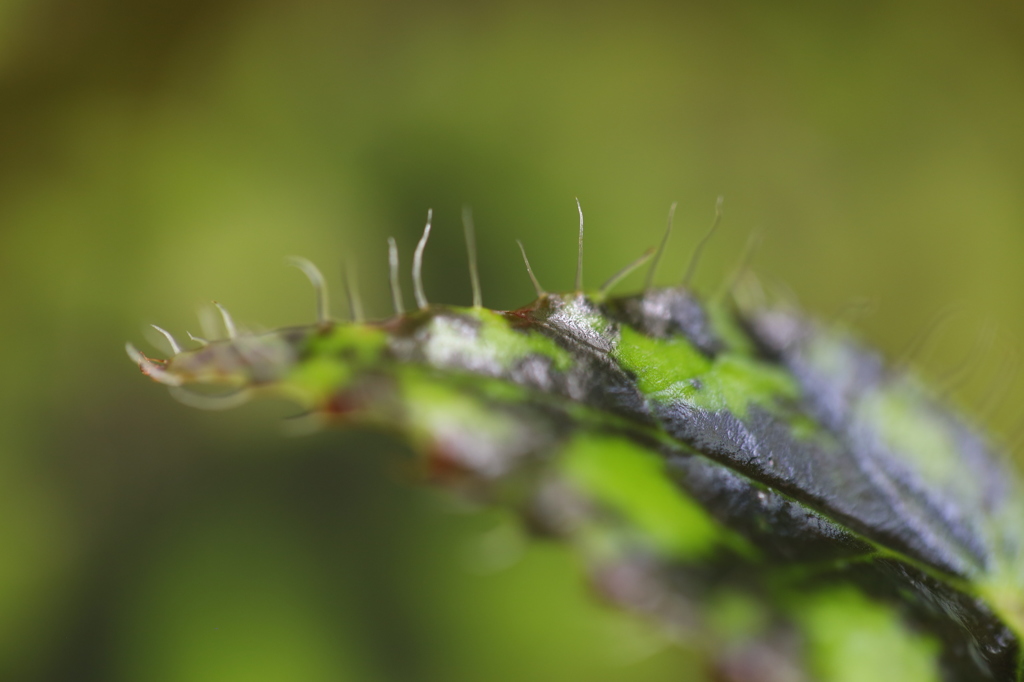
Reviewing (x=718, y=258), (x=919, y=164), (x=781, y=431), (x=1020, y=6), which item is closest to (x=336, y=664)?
(x=781, y=431)

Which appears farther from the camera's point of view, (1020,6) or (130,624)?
(1020,6)

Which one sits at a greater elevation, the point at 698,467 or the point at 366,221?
the point at 698,467

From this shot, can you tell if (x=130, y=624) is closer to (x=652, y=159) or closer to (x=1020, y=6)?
(x=652, y=159)

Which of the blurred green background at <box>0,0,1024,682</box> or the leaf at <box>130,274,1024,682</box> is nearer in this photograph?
the leaf at <box>130,274,1024,682</box>

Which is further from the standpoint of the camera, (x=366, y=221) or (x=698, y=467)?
(x=366, y=221)
